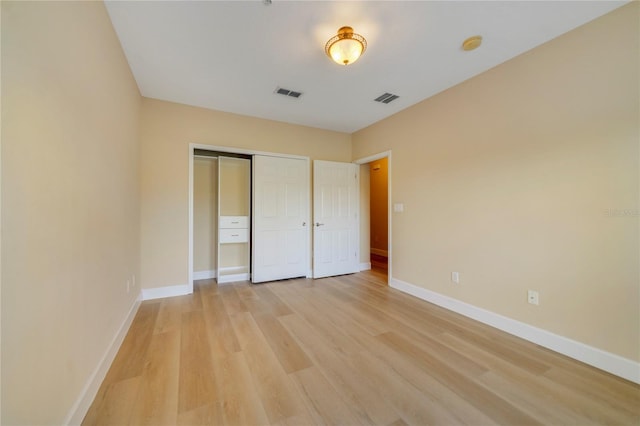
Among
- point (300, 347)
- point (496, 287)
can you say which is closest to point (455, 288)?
point (496, 287)

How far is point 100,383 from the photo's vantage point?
1.64 m

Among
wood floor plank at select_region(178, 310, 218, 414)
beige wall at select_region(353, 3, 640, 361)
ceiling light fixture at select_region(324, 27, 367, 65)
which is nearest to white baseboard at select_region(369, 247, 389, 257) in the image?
beige wall at select_region(353, 3, 640, 361)

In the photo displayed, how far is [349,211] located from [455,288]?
2.26 metres

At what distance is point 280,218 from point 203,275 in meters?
1.69

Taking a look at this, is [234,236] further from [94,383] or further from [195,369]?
[94,383]

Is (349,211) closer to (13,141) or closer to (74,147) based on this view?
(74,147)

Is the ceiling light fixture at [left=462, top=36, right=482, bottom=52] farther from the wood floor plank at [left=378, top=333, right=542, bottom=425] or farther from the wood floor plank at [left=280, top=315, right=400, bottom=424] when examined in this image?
the wood floor plank at [left=280, top=315, right=400, bottom=424]

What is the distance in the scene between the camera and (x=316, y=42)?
2229 millimetres

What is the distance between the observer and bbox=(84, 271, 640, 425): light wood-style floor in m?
1.43

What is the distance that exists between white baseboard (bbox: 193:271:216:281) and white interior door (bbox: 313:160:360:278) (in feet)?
5.97

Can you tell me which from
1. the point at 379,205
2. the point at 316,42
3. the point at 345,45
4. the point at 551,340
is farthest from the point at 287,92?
the point at 379,205

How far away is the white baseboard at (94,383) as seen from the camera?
51.2 inches

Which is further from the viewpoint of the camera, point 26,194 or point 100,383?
point 100,383

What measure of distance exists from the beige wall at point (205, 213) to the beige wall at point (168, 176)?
0.68m
